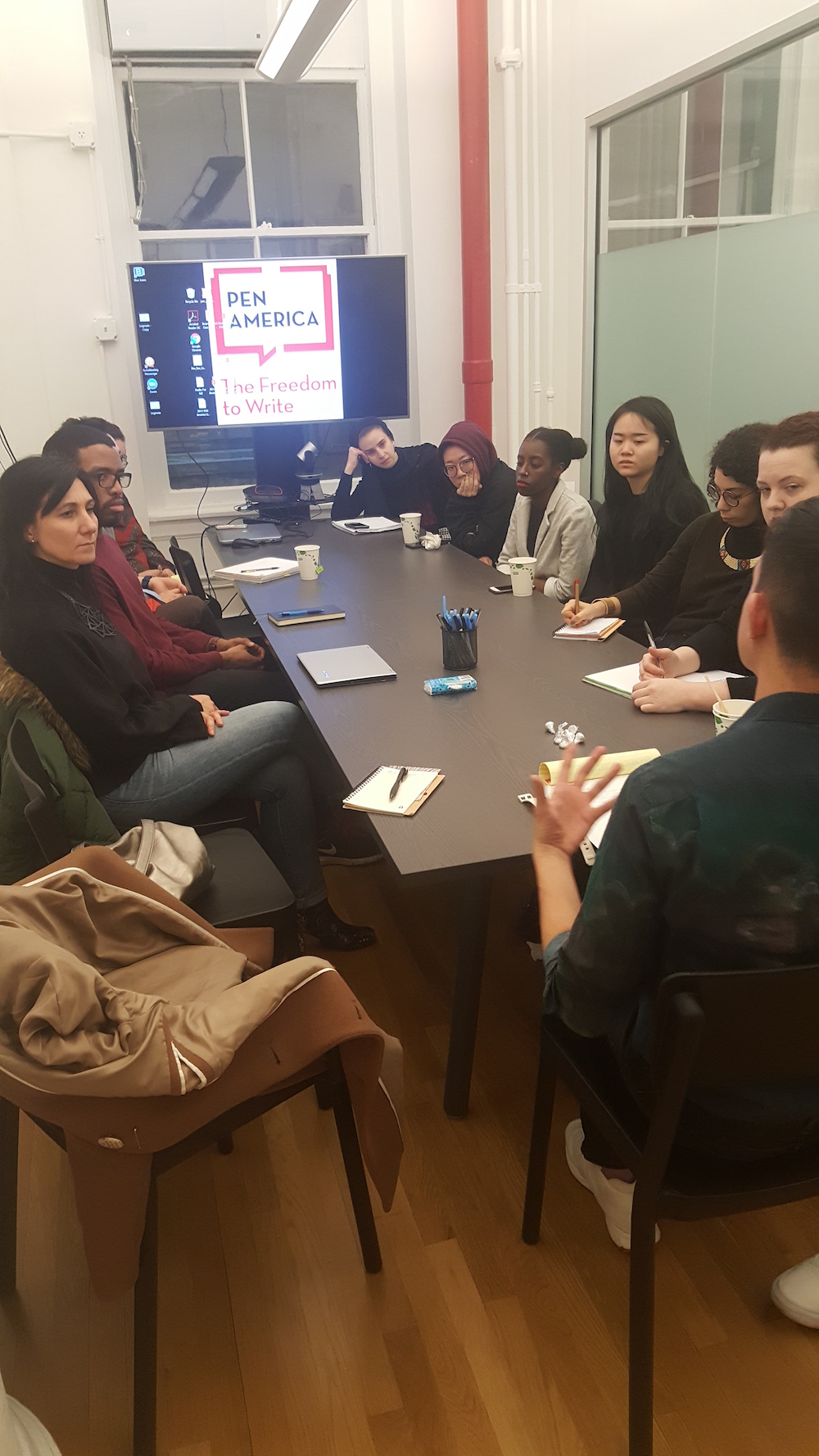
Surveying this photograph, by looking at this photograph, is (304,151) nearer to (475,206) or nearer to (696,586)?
(475,206)

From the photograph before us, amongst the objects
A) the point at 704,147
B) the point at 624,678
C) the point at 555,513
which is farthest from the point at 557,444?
the point at 704,147

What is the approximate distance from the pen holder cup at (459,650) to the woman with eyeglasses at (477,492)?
5.74 ft

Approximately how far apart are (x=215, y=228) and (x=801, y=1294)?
195 inches

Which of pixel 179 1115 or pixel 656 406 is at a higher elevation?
pixel 656 406

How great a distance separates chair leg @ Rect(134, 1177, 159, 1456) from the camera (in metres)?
1.32

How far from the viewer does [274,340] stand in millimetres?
4738

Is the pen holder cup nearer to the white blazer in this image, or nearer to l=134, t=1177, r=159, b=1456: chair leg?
the white blazer

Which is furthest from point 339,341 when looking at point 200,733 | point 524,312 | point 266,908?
point 266,908

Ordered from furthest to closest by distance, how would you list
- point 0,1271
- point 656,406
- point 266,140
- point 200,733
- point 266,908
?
point 266,140, point 656,406, point 200,733, point 266,908, point 0,1271

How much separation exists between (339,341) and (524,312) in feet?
3.06

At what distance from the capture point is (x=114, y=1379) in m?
1.52

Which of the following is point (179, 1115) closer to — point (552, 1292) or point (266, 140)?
point (552, 1292)

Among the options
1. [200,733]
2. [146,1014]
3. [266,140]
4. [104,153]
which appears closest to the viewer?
[146,1014]

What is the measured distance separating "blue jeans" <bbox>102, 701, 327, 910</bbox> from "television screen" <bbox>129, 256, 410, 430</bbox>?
→ 2.75 meters
